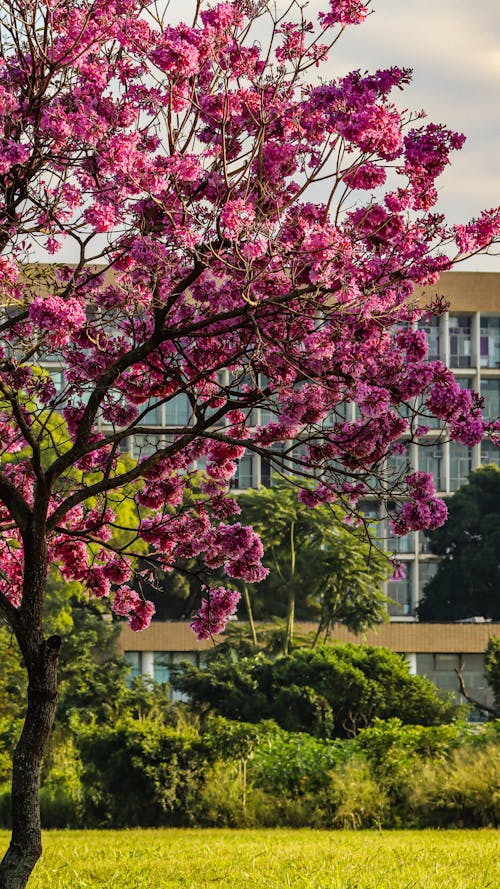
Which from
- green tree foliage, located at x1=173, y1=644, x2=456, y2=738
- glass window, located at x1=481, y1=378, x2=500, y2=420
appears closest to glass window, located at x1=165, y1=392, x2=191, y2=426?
glass window, located at x1=481, y1=378, x2=500, y2=420

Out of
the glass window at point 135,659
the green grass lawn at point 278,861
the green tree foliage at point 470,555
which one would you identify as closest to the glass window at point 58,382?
the green grass lawn at point 278,861

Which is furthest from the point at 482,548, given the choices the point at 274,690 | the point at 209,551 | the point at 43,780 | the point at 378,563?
the point at 209,551

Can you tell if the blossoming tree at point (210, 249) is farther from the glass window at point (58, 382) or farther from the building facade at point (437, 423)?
the building facade at point (437, 423)

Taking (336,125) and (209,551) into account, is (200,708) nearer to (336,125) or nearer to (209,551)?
(209,551)

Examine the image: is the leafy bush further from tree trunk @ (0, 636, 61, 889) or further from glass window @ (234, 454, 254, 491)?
glass window @ (234, 454, 254, 491)

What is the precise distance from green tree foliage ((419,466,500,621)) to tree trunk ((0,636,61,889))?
146ft

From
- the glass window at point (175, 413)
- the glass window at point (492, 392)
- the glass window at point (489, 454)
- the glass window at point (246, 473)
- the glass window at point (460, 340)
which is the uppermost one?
the glass window at point (460, 340)

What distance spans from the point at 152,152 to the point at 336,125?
1.49 meters

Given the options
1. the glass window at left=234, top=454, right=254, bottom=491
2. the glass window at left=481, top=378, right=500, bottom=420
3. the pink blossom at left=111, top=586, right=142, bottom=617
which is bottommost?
the pink blossom at left=111, top=586, right=142, bottom=617

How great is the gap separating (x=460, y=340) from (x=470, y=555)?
659 inches

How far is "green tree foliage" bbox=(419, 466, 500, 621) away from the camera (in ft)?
168

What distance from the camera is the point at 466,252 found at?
7.75 m

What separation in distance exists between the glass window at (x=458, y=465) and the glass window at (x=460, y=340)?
13.4ft

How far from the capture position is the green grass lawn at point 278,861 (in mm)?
9547
